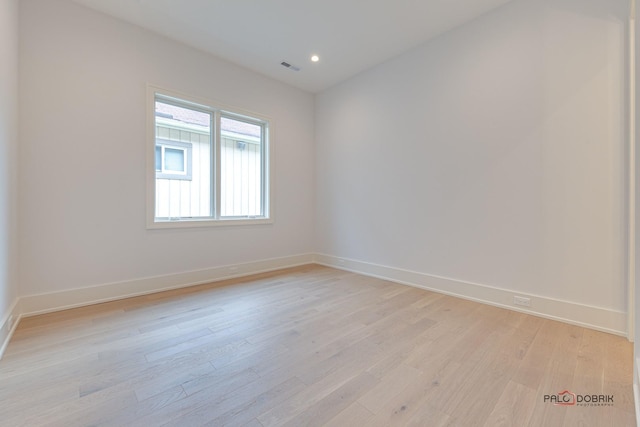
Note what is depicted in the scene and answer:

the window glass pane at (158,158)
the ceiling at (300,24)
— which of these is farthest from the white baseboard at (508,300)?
the window glass pane at (158,158)

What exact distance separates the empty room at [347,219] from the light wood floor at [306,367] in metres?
0.02

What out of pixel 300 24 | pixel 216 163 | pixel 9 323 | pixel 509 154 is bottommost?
pixel 9 323

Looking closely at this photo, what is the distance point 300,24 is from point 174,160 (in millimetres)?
2239

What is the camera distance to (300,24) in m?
2.95

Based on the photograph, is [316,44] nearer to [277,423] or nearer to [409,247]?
[409,247]

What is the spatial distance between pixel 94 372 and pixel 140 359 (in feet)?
0.76

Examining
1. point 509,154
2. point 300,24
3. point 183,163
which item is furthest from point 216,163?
point 509,154

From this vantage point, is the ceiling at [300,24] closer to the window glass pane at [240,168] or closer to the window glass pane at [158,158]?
the window glass pane at [240,168]

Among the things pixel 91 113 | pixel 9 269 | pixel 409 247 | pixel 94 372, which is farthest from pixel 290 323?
pixel 91 113

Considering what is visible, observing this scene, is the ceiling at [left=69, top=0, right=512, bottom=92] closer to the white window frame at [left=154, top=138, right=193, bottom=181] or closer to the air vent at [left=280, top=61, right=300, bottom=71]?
the air vent at [left=280, top=61, right=300, bottom=71]

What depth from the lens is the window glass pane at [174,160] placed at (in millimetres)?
3332

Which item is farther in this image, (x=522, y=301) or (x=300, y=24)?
(x=300, y=24)

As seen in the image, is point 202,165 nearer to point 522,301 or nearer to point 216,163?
point 216,163

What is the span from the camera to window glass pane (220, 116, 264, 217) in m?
3.90
